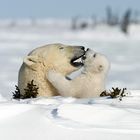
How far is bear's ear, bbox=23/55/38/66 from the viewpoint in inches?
201

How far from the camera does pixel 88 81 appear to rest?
16.4 ft

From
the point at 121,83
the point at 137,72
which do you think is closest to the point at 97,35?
the point at 137,72

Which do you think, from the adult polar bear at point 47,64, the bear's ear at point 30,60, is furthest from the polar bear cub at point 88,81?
the bear's ear at point 30,60

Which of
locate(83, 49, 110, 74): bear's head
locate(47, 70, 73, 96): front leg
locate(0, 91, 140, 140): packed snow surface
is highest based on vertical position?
locate(83, 49, 110, 74): bear's head

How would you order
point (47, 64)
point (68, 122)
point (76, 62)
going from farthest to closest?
point (76, 62)
point (47, 64)
point (68, 122)

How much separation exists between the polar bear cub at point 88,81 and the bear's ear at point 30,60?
0.70 feet

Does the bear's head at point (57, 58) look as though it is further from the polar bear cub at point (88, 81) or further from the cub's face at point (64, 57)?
the polar bear cub at point (88, 81)

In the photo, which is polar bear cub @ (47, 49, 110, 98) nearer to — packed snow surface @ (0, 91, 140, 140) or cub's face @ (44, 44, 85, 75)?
cub's face @ (44, 44, 85, 75)

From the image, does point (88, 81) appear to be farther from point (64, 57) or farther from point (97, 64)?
point (64, 57)

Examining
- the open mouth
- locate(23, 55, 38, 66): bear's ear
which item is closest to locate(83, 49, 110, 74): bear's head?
the open mouth

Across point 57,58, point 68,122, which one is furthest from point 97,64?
point 68,122

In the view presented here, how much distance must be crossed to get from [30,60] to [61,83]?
406mm

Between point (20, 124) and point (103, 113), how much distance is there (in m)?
0.63

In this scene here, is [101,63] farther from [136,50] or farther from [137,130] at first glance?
[136,50]
